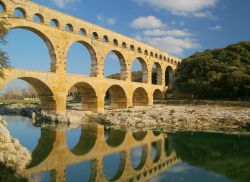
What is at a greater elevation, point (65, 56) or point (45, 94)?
point (65, 56)

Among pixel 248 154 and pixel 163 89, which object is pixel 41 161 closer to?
pixel 248 154

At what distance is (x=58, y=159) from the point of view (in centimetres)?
1781

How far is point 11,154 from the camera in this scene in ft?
46.8

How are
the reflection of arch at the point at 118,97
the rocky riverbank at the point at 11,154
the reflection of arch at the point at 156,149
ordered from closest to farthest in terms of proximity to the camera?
the rocky riverbank at the point at 11,154 → the reflection of arch at the point at 156,149 → the reflection of arch at the point at 118,97

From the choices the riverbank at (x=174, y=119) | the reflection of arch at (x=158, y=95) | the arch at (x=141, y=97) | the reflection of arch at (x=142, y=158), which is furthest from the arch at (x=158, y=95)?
the reflection of arch at (x=142, y=158)

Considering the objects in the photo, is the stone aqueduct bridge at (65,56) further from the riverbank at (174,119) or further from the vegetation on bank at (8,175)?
the vegetation on bank at (8,175)

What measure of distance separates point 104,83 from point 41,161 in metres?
25.0

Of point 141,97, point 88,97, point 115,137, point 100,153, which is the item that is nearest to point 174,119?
point 115,137

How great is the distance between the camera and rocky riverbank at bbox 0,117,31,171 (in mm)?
13473

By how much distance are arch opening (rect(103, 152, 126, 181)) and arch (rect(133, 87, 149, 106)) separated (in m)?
32.8

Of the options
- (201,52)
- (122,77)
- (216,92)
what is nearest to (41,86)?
(122,77)

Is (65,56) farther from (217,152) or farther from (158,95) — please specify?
(158,95)

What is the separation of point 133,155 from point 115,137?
631cm

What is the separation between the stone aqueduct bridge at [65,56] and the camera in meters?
31.5
